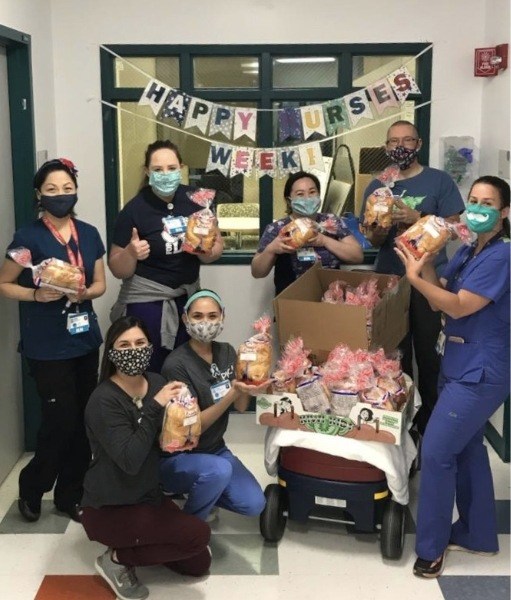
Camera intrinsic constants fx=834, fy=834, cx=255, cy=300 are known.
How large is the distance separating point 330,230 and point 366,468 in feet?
3.74

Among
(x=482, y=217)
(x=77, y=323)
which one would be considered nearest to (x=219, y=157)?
(x=77, y=323)

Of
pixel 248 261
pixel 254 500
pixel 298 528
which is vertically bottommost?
pixel 298 528

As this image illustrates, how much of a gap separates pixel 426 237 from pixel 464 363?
461 millimetres

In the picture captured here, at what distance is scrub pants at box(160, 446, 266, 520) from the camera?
309 centimetres

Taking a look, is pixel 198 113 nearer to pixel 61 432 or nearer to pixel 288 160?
pixel 288 160

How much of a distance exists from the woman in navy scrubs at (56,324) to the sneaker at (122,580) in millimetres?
566

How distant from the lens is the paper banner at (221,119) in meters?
4.32

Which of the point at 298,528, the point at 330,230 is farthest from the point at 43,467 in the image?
the point at 330,230

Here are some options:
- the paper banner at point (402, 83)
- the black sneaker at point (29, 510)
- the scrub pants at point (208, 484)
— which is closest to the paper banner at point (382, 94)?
the paper banner at point (402, 83)

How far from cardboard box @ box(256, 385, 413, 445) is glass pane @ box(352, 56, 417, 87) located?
6.31 ft

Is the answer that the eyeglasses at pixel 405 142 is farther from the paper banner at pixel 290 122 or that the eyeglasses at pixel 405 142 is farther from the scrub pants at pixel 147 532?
the scrub pants at pixel 147 532

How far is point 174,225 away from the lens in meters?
3.44

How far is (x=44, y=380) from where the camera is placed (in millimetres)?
3322

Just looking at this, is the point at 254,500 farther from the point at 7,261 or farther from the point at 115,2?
the point at 115,2
